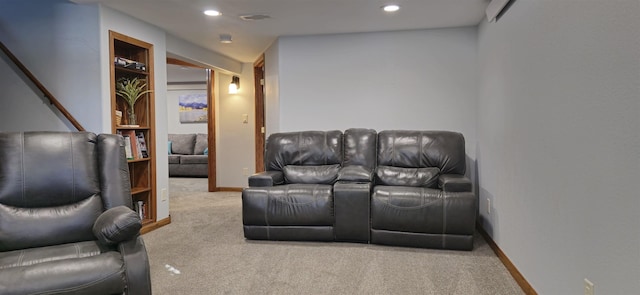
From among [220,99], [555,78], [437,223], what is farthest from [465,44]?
[220,99]

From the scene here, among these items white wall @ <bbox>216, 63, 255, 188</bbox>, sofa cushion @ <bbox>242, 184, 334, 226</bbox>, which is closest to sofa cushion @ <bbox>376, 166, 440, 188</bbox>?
sofa cushion @ <bbox>242, 184, 334, 226</bbox>

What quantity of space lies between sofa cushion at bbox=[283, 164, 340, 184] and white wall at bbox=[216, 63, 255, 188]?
243 cm

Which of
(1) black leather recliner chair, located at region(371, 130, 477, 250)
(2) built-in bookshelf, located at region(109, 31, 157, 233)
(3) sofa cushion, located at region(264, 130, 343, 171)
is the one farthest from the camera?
(3) sofa cushion, located at region(264, 130, 343, 171)

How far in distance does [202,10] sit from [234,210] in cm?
257

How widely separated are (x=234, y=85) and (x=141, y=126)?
2476 mm

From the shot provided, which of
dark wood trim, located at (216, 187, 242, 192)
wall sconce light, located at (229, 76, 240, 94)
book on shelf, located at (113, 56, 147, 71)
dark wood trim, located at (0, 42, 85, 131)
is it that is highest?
wall sconce light, located at (229, 76, 240, 94)

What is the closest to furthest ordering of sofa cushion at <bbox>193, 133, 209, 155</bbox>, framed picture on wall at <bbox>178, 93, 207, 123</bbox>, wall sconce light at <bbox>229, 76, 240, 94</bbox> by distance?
wall sconce light at <bbox>229, 76, 240, 94</bbox> < sofa cushion at <bbox>193, 133, 209, 155</bbox> < framed picture on wall at <bbox>178, 93, 207, 123</bbox>

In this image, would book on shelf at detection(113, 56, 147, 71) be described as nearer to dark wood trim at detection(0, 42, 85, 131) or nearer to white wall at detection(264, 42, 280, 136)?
dark wood trim at detection(0, 42, 85, 131)

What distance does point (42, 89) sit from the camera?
3.42 meters

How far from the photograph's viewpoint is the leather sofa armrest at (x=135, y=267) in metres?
1.85

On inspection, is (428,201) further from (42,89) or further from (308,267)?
(42,89)

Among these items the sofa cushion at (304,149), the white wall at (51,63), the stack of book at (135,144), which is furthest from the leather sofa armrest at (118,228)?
the sofa cushion at (304,149)

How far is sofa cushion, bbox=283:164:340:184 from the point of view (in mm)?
3941

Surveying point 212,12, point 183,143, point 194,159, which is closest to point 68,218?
point 212,12
